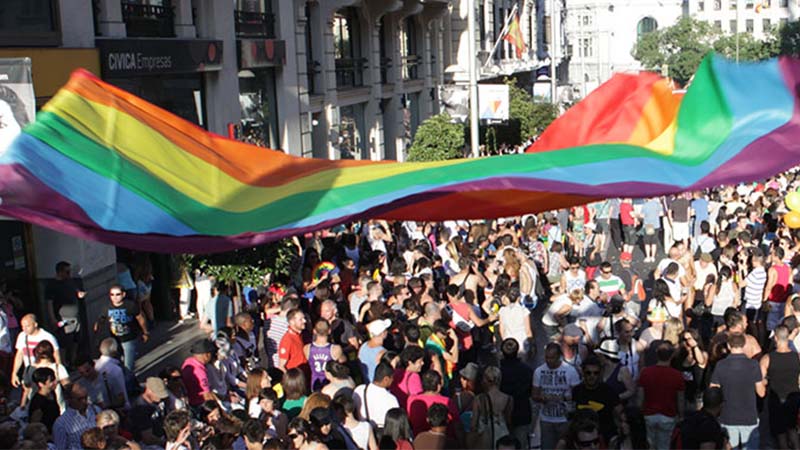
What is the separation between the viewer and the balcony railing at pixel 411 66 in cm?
3591

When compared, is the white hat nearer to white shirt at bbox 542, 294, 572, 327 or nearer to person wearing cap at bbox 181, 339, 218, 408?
person wearing cap at bbox 181, 339, 218, 408

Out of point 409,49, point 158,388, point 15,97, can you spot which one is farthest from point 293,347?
point 409,49

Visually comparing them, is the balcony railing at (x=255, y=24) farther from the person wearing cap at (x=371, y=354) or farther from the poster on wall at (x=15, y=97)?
the person wearing cap at (x=371, y=354)

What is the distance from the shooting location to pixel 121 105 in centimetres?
725

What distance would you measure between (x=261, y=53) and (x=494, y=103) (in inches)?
452

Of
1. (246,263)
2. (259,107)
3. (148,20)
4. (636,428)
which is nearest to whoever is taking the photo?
(636,428)

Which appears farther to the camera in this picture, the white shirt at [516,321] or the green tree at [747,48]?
the green tree at [747,48]

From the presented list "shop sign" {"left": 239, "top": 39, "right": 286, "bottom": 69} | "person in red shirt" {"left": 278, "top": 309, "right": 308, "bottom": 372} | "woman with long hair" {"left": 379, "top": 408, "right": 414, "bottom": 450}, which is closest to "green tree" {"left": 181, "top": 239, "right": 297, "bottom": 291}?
"person in red shirt" {"left": 278, "top": 309, "right": 308, "bottom": 372}

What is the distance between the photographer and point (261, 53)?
71.8 ft

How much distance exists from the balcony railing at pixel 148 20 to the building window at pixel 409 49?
17358 millimetres

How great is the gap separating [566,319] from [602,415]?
11.0 ft

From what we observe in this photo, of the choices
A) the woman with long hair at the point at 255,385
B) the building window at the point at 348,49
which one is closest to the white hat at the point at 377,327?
the woman with long hair at the point at 255,385

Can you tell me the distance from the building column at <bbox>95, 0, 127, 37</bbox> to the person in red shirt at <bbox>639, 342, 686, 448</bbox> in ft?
34.7

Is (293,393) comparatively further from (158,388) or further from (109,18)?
(109,18)
